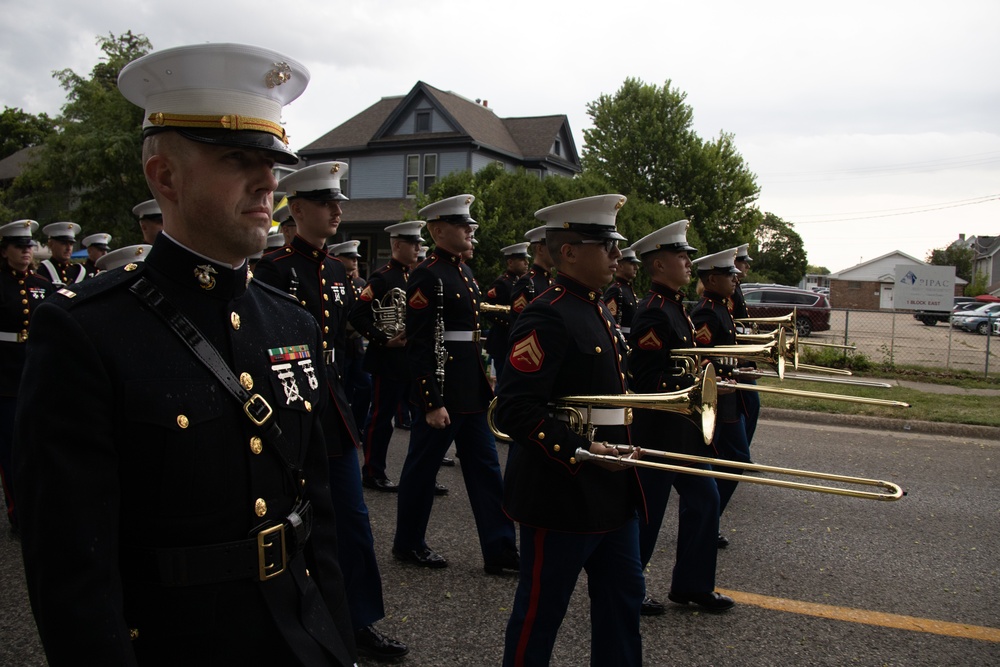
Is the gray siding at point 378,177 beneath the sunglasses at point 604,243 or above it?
above

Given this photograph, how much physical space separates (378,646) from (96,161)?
25883 mm

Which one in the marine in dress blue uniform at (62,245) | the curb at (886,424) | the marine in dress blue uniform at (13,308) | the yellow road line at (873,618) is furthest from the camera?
the curb at (886,424)

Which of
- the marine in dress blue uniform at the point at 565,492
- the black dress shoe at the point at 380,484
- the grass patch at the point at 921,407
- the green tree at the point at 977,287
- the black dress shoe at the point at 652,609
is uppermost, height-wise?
the green tree at the point at 977,287

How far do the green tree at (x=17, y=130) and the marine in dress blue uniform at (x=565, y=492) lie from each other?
202ft

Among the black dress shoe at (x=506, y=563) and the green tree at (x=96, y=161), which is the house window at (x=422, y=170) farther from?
the black dress shoe at (x=506, y=563)

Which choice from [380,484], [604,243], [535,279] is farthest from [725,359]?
[535,279]

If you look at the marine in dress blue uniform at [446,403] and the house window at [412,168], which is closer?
the marine in dress blue uniform at [446,403]

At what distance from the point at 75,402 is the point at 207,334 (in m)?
0.34

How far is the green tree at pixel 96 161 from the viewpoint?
85.0ft

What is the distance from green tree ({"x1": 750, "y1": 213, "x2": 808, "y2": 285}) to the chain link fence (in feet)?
156

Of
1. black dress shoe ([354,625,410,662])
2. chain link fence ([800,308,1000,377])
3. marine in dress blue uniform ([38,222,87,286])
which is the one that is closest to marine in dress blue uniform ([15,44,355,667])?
black dress shoe ([354,625,410,662])

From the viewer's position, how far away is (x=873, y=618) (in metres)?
4.43

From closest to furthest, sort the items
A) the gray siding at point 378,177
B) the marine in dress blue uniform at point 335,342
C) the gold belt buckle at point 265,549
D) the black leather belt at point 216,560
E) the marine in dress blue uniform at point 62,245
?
the black leather belt at point 216,560, the gold belt buckle at point 265,549, the marine in dress blue uniform at point 335,342, the marine in dress blue uniform at point 62,245, the gray siding at point 378,177

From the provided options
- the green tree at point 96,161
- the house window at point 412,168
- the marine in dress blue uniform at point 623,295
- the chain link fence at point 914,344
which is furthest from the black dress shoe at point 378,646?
the house window at point 412,168
